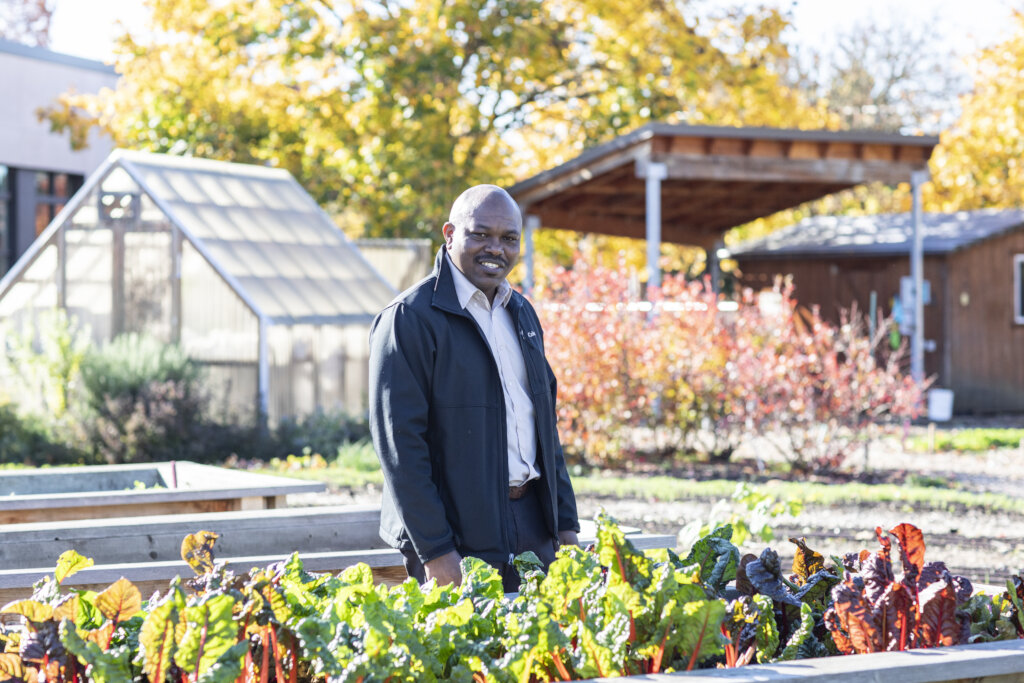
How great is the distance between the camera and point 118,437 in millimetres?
11586

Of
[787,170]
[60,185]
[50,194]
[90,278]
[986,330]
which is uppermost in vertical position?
[60,185]

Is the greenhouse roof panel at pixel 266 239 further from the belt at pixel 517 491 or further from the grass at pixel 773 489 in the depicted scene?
the belt at pixel 517 491

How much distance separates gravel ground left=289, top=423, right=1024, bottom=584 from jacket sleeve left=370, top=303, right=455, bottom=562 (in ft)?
12.1

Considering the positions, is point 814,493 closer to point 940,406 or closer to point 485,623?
point 485,623

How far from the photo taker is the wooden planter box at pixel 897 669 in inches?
86.8

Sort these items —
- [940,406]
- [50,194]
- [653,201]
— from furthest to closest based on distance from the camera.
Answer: [50,194] → [940,406] → [653,201]

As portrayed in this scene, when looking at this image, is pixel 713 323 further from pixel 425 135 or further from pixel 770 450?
pixel 425 135

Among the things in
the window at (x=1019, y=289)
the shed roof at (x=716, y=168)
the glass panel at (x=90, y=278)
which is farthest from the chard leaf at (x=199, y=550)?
the window at (x=1019, y=289)

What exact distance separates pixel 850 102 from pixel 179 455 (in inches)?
1063

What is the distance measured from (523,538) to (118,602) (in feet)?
4.21

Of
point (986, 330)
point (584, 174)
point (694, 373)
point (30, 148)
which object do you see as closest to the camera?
point (694, 373)

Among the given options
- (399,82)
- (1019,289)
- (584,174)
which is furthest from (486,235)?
(1019,289)

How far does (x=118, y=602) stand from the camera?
2.46 meters

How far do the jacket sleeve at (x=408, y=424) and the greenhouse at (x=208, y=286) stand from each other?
9.65 meters
